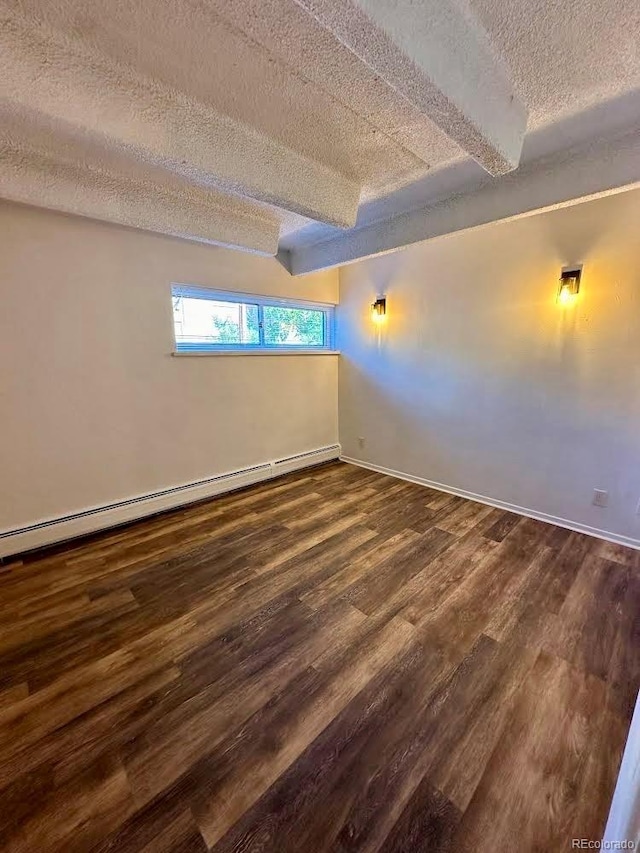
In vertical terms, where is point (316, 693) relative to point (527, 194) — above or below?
below

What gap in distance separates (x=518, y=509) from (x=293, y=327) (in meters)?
2.98

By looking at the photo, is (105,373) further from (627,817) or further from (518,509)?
(518,509)

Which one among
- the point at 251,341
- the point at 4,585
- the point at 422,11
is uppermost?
the point at 422,11

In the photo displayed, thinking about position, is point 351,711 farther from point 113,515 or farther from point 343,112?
point 343,112

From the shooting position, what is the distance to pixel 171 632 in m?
1.74

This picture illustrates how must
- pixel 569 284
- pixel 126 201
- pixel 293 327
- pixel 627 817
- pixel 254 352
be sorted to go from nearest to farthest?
pixel 627 817
pixel 126 201
pixel 569 284
pixel 254 352
pixel 293 327

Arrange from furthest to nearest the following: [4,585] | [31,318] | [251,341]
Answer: [251,341]
[31,318]
[4,585]

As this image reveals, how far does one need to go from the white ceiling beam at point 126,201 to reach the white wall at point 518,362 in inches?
63.3

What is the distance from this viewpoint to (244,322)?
11.5 ft

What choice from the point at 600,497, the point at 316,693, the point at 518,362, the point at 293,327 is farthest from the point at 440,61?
the point at 293,327

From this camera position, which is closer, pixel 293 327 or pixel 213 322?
pixel 213 322

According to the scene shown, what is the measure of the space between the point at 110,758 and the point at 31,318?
253cm

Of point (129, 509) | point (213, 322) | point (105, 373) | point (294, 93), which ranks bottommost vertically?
point (129, 509)

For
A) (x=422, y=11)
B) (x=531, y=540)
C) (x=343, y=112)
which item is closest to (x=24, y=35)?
(x=343, y=112)
